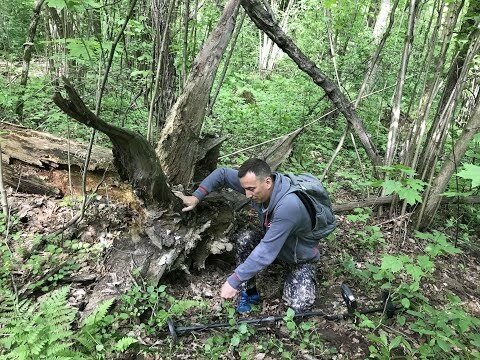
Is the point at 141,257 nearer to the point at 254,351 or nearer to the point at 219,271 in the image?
the point at 219,271

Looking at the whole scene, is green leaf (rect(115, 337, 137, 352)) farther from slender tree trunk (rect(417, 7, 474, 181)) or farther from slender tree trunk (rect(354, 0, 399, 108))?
slender tree trunk (rect(354, 0, 399, 108))

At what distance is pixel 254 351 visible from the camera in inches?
119

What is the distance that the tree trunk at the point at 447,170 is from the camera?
4.50 m

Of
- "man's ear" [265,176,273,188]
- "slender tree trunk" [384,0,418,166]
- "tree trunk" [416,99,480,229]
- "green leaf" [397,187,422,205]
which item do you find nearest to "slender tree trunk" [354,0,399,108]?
"slender tree trunk" [384,0,418,166]

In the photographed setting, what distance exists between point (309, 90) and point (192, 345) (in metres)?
5.44

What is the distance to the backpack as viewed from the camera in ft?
11.0

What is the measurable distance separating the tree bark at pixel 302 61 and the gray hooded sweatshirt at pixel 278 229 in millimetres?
2195

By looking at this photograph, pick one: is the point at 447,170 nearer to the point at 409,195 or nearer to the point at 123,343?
the point at 409,195

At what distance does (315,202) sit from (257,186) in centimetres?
63

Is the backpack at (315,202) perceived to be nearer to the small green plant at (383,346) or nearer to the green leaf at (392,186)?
the green leaf at (392,186)

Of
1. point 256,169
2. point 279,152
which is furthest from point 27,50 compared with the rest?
point 256,169

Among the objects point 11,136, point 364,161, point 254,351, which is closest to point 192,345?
point 254,351

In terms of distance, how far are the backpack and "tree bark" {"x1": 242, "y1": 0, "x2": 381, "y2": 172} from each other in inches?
83.7

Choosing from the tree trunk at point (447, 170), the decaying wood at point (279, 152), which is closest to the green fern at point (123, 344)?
the decaying wood at point (279, 152)
